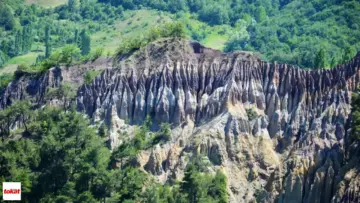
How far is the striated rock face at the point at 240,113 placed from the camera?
106500 millimetres

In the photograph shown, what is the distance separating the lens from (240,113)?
117688 mm

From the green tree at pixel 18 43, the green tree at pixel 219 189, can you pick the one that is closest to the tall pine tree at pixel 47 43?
the green tree at pixel 18 43

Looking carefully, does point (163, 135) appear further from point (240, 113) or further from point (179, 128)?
point (240, 113)

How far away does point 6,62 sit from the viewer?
188 metres

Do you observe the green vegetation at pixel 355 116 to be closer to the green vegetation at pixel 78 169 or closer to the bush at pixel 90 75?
the green vegetation at pixel 78 169

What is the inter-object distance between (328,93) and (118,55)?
28012mm

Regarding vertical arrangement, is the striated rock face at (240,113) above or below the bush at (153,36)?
below

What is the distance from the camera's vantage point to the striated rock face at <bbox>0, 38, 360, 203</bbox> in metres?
106

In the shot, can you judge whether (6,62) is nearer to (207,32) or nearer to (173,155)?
(207,32)

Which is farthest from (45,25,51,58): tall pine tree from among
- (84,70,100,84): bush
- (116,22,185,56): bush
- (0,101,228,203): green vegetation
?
(0,101,228,203): green vegetation

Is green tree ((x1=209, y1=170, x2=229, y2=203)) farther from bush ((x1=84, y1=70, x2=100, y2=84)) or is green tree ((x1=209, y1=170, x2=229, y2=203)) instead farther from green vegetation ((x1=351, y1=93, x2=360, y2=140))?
bush ((x1=84, y1=70, x2=100, y2=84))

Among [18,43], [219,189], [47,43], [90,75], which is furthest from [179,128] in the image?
[18,43]

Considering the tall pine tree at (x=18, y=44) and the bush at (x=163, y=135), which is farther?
the tall pine tree at (x=18, y=44)

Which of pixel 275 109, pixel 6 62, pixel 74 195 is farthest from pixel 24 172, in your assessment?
pixel 6 62
